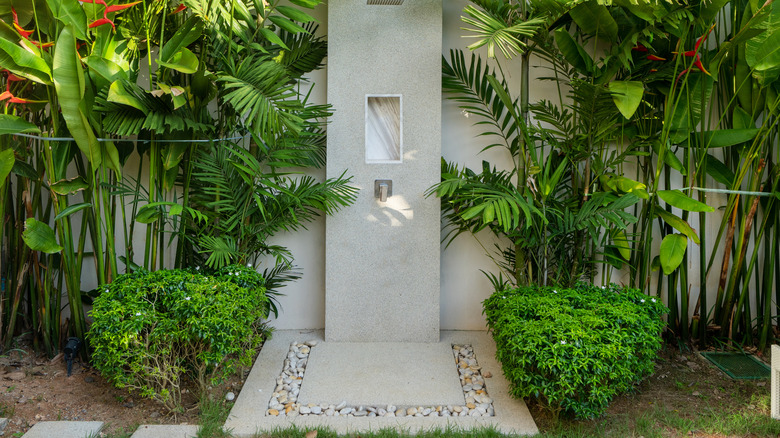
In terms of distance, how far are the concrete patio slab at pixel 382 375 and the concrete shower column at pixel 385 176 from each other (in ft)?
0.55

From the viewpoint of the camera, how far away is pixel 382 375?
3.34 meters

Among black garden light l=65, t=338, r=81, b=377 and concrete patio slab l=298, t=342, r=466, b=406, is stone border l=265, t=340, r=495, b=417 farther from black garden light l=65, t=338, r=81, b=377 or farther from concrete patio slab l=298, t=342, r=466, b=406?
black garden light l=65, t=338, r=81, b=377

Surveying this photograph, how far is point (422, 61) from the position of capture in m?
3.75

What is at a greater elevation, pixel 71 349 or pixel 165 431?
pixel 71 349

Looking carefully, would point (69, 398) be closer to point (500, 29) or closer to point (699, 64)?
point (500, 29)

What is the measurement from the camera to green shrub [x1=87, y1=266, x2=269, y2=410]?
272 cm

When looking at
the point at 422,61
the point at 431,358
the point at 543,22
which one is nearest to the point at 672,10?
the point at 543,22

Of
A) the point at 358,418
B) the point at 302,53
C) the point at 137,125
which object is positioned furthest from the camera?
the point at 302,53

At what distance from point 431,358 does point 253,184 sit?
4.85 ft

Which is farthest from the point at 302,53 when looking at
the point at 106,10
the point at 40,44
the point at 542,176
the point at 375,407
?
the point at 375,407

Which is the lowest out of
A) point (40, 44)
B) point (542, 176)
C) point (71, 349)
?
point (71, 349)

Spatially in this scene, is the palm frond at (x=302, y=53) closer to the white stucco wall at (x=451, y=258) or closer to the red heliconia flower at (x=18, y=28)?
the white stucco wall at (x=451, y=258)

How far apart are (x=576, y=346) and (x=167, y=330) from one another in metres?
1.86

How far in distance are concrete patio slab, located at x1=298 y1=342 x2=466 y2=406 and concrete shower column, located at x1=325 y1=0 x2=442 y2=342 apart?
0.17m
